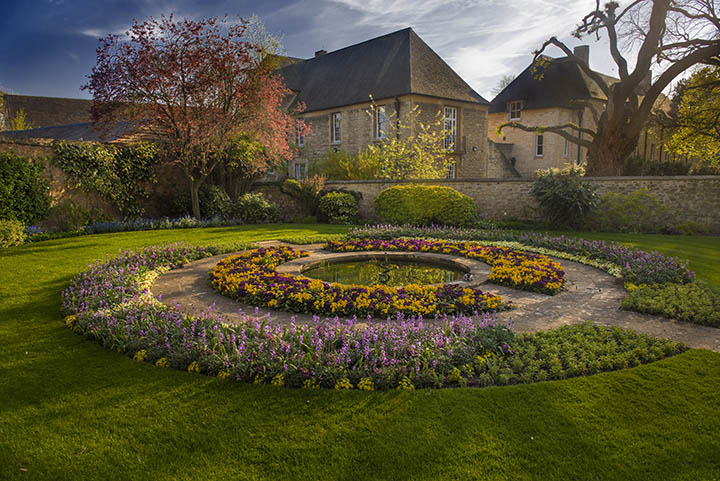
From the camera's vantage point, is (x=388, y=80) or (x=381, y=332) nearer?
(x=381, y=332)

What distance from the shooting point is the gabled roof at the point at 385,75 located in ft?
79.9

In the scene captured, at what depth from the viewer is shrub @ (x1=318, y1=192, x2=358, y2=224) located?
1650 centimetres

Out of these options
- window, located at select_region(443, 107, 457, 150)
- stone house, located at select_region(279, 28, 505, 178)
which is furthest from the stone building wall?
window, located at select_region(443, 107, 457, 150)

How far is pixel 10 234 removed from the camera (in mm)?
10172

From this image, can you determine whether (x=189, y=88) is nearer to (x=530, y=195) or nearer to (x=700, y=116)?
(x=530, y=195)

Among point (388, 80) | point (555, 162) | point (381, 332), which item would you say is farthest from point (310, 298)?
point (555, 162)

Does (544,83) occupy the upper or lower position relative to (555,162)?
upper

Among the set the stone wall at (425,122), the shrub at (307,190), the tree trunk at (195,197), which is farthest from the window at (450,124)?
the tree trunk at (195,197)

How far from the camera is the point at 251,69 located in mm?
14719

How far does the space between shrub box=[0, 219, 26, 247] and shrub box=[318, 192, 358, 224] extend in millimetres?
9297

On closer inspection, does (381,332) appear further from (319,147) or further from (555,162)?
(555,162)

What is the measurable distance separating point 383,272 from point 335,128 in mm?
21384

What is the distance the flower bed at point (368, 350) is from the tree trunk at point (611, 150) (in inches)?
634

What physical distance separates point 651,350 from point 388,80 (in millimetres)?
23087
